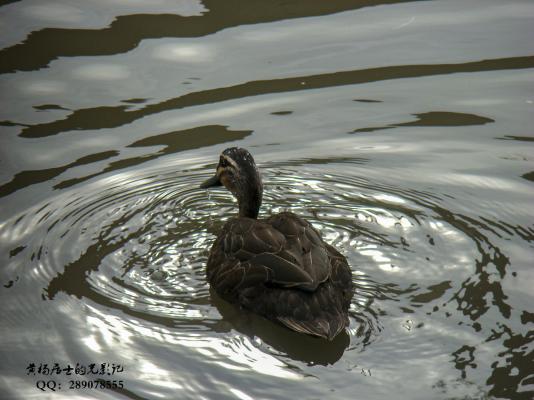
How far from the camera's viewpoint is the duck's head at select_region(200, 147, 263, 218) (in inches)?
289

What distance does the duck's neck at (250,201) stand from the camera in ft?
24.1

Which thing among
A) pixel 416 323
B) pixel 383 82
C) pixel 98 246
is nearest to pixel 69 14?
pixel 383 82

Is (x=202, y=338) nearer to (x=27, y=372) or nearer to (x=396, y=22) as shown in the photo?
(x=27, y=372)

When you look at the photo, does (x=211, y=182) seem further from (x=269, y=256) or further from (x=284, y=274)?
(x=284, y=274)

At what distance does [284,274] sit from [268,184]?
2.05 meters

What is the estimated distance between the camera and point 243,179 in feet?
24.2

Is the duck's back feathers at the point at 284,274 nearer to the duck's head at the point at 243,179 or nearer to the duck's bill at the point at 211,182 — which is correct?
the duck's head at the point at 243,179

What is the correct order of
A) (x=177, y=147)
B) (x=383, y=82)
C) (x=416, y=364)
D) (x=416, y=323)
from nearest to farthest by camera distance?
→ (x=416, y=364) < (x=416, y=323) < (x=177, y=147) < (x=383, y=82)

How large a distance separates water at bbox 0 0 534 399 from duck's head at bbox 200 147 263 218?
0.34 metres

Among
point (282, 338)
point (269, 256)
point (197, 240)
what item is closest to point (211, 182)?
point (197, 240)

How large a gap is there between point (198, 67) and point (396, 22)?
2426 millimetres

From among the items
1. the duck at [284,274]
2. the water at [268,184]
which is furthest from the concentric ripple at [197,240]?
the duck at [284,274]

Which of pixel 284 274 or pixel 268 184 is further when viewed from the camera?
pixel 268 184

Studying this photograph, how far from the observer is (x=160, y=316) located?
616 cm
